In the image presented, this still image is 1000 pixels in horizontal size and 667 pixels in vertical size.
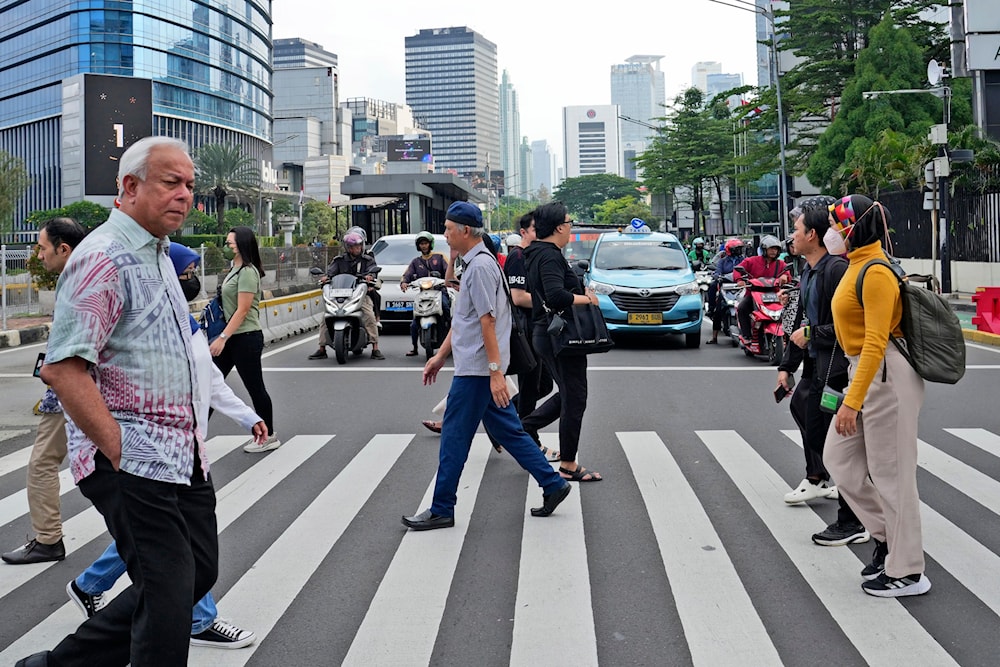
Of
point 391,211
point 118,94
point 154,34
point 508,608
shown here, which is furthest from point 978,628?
point 154,34

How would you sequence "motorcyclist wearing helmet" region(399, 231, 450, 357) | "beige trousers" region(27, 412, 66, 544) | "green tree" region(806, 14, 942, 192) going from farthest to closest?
"green tree" region(806, 14, 942, 192), "motorcyclist wearing helmet" region(399, 231, 450, 357), "beige trousers" region(27, 412, 66, 544)

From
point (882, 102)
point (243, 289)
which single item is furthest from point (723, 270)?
point (882, 102)

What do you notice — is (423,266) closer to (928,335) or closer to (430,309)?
(430,309)

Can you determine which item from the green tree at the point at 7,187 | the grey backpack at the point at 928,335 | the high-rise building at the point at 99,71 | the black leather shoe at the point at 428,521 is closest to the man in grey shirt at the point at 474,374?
the black leather shoe at the point at 428,521

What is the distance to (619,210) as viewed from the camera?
12544cm

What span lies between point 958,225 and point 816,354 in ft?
73.8

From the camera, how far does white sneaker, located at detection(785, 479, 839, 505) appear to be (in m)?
6.30

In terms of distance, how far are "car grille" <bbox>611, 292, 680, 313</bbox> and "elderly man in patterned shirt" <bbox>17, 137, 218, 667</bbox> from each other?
1283 cm

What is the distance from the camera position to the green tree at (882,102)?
116 feet

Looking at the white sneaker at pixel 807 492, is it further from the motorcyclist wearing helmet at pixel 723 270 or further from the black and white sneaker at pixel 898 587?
the motorcyclist wearing helmet at pixel 723 270

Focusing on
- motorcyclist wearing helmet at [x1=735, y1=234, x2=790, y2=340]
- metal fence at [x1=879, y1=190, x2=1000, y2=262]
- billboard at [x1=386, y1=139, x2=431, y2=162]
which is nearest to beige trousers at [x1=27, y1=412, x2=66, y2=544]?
motorcyclist wearing helmet at [x1=735, y1=234, x2=790, y2=340]

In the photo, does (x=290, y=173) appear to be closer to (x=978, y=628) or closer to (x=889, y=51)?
(x=889, y=51)

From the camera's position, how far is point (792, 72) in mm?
41281

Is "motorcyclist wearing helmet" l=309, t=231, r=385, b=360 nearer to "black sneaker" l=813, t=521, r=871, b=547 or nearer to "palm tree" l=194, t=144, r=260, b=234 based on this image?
"black sneaker" l=813, t=521, r=871, b=547
